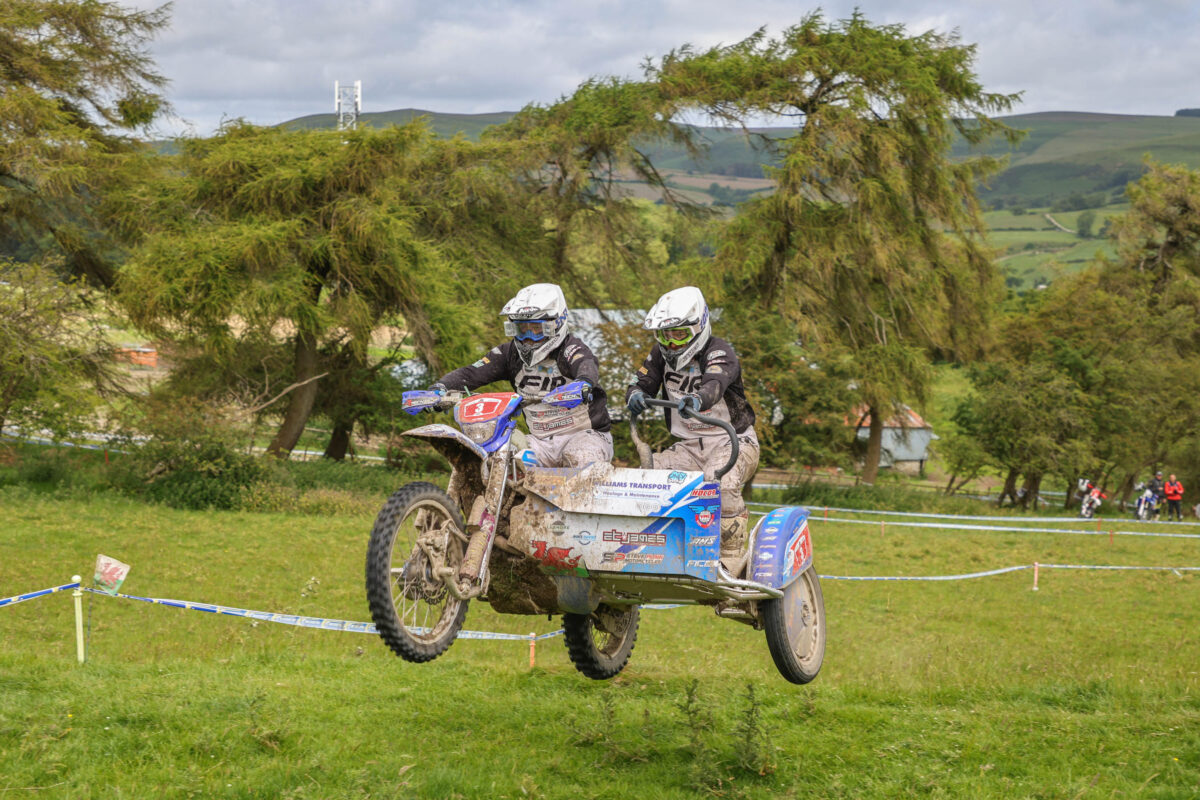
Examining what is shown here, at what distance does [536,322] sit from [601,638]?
3.23m

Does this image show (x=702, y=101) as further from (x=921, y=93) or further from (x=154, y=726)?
(x=154, y=726)

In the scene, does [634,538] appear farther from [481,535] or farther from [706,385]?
[706,385]

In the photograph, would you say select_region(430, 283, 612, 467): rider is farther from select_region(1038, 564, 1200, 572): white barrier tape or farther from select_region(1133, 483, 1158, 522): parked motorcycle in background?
select_region(1133, 483, 1158, 522): parked motorcycle in background

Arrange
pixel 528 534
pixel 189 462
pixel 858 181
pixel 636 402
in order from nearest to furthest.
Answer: pixel 528 534, pixel 636 402, pixel 189 462, pixel 858 181

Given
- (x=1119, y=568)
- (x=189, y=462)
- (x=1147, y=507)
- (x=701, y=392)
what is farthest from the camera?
(x=1147, y=507)

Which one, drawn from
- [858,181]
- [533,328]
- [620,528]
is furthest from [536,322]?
[858,181]

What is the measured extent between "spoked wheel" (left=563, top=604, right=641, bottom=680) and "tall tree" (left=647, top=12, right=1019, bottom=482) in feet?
100

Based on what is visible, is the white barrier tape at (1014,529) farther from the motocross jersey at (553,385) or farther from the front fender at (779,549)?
the motocross jersey at (553,385)

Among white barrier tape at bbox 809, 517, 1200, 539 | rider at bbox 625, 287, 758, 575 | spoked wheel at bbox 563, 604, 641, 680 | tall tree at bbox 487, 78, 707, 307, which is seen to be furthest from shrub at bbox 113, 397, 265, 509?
rider at bbox 625, 287, 758, 575

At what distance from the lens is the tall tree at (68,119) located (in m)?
30.9

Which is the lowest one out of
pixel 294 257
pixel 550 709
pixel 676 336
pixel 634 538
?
pixel 550 709

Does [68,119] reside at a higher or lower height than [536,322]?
higher

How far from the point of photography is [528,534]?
7.72 metres

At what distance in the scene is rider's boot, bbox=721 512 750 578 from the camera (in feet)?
27.9
